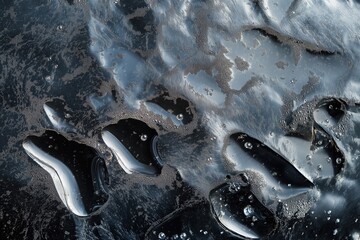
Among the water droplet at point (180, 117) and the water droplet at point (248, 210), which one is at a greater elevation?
the water droplet at point (180, 117)

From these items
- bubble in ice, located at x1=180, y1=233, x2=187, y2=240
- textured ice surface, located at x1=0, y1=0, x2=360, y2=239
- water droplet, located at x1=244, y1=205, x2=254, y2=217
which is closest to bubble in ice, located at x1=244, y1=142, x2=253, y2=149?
textured ice surface, located at x1=0, y1=0, x2=360, y2=239

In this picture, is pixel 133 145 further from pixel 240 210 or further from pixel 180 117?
pixel 240 210

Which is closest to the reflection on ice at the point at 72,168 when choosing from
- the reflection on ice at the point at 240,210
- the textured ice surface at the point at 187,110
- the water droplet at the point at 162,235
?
the textured ice surface at the point at 187,110

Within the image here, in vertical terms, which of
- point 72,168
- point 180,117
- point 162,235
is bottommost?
point 162,235

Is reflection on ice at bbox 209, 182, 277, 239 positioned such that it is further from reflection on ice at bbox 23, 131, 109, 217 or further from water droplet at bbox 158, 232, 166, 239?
reflection on ice at bbox 23, 131, 109, 217

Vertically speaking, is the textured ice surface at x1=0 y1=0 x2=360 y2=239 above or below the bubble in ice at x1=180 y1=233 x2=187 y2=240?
above

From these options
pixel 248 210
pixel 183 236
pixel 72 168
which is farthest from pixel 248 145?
pixel 72 168

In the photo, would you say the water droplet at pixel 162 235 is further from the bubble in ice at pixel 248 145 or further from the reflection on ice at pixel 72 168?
the bubble in ice at pixel 248 145

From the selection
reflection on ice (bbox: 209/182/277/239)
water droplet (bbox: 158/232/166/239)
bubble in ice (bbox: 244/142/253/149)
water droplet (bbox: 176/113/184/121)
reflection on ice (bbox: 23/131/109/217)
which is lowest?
water droplet (bbox: 158/232/166/239)
